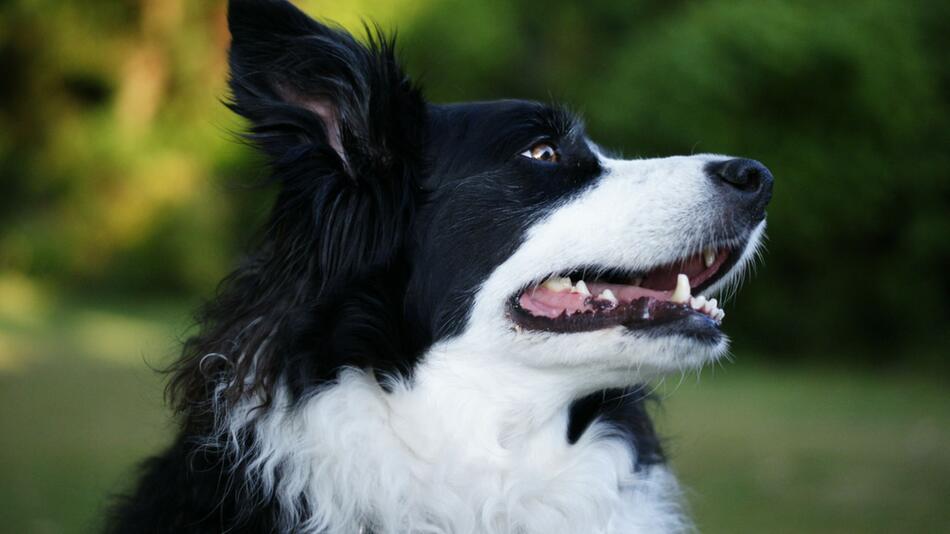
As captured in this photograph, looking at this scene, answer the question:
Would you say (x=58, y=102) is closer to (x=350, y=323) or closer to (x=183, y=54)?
(x=183, y=54)

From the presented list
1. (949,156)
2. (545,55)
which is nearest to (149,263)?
(545,55)

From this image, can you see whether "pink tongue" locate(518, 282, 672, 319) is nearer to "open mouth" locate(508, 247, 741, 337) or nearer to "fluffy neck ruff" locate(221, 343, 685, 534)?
"open mouth" locate(508, 247, 741, 337)

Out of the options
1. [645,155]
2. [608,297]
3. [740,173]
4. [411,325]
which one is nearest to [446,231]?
[411,325]

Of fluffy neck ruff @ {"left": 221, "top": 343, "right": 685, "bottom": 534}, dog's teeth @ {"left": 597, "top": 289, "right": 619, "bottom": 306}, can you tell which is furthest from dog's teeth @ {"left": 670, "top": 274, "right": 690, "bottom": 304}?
fluffy neck ruff @ {"left": 221, "top": 343, "right": 685, "bottom": 534}

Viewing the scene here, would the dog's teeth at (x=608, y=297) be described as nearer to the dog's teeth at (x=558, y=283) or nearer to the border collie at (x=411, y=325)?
the border collie at (x=411, y=325)

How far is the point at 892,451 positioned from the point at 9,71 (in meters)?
20.0

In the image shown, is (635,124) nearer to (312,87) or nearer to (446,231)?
(446,231)

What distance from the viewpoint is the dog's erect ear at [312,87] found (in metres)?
3.23

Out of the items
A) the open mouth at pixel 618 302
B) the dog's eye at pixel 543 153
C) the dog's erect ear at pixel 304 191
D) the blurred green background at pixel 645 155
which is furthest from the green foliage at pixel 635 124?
the open mouth at pixel 618 302

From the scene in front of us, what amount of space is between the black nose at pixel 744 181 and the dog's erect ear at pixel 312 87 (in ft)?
3.54

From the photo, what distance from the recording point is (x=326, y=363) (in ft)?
11.0

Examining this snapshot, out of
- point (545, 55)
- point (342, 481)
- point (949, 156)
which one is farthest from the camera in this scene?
point (545, 55)

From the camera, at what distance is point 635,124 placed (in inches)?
707

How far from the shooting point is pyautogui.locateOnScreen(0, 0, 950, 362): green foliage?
17.3m
